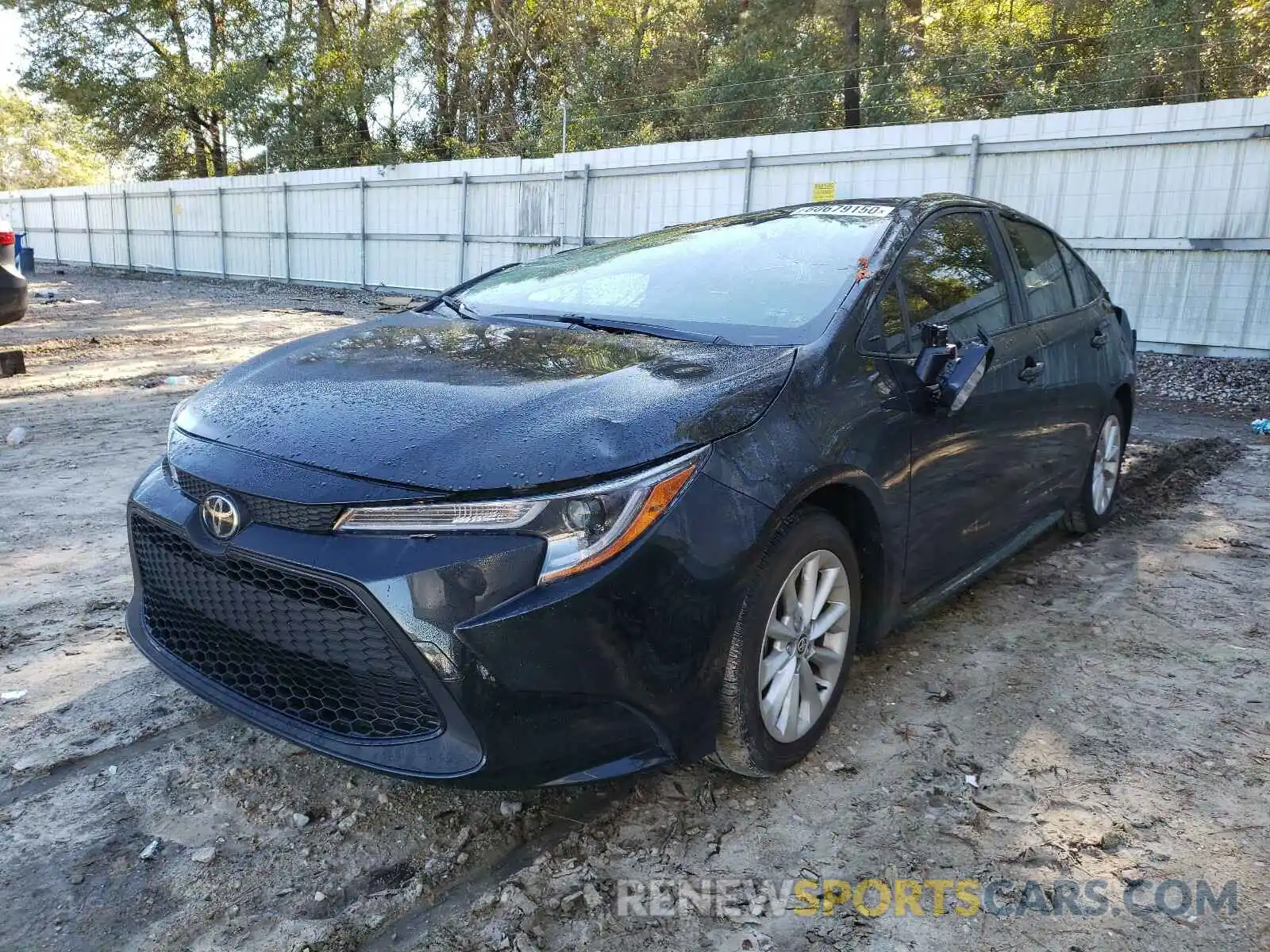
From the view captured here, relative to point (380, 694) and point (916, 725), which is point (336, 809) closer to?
point (380, 694)

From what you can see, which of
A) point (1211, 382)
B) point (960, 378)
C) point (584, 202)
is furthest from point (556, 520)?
point (584, 202)

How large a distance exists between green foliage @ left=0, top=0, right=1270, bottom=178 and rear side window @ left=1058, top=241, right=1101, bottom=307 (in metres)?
13.1

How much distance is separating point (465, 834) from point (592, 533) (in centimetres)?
88

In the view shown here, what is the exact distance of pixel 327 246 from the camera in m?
20.9

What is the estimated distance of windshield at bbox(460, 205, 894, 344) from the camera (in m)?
2.87

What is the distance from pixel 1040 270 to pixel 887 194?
8.53m

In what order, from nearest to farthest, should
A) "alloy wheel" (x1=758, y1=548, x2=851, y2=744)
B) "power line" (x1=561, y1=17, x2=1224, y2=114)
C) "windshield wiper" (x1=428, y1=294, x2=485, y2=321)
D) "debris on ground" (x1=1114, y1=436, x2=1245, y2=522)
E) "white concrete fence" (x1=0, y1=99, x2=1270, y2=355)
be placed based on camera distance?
"alloy wheel" (x1=758, y1=548, x2=851, y2=744) → "windshield wiper" (x1=428, y1=294, x2=485, y2=321) → "debris on ground" (x1=1114, y1=436, x2=1245, y2=522) → "white concrete fence" (x1=0, y1=99, x2=1270, y2=355) → "power line" (x1=561, y1=17, x2=1224, y2=114)

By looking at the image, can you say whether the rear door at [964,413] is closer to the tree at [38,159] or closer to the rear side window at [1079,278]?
the rear side window at [1079,278]

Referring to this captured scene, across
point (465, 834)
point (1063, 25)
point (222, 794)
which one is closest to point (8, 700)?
point (222, 794)

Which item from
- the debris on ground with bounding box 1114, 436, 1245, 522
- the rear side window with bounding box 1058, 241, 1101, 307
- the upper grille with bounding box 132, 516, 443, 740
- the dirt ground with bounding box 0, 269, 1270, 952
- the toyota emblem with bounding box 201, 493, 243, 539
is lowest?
the dirt ground with bounding box 0, 269, 1270, 952

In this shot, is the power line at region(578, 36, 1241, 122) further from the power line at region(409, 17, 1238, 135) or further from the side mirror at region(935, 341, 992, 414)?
the side mirror at region(935, 341, 992, 414)

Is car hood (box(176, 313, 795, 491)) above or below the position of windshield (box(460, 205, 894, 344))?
below

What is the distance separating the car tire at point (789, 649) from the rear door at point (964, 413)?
396 mm

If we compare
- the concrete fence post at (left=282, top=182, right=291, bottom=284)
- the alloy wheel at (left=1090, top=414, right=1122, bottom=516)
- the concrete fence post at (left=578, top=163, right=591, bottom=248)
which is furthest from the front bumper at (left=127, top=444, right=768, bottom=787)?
the concrete fence post at (left=282, top=182, right=291, bottom=284)
